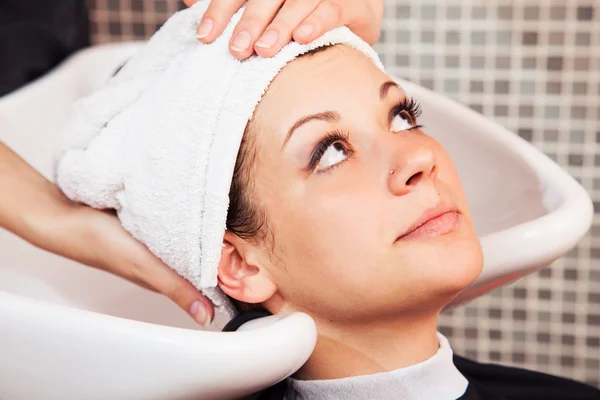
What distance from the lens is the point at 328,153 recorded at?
909 mm

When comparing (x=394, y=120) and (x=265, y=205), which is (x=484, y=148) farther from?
(x=265, y=205)

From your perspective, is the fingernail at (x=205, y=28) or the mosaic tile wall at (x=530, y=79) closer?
the fingernail at (x=205, y=28)

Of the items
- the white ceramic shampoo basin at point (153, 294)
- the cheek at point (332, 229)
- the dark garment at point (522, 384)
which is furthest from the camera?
the dark garment at point (522, 384)

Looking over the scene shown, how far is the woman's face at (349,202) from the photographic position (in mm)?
884

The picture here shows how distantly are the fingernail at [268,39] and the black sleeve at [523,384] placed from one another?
2.07 ft

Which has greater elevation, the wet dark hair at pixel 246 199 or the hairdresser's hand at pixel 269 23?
the hairdresser's hand at pixel 269 23

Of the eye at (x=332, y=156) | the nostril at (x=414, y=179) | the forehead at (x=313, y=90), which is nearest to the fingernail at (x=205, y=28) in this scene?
the forehead at (x=313, y=90)

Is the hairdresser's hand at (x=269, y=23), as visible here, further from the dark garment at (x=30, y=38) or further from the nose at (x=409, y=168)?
the dark garment at (x=30, y=38)

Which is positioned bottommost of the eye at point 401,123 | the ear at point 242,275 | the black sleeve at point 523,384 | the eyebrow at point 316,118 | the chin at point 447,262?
the black sleeve at point 523,384

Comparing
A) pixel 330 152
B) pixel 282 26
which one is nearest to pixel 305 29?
pixel 282 26

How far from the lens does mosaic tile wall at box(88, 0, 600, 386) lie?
1638 millimetres

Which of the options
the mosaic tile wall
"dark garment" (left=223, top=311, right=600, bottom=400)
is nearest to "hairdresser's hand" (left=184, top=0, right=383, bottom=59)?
"dark garment" (left=223, top=311, right=600, bottom=400)

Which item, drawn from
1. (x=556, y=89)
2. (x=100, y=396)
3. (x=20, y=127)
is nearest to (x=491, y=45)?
(x=556, y=89)

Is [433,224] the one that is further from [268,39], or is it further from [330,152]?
[268,39]
